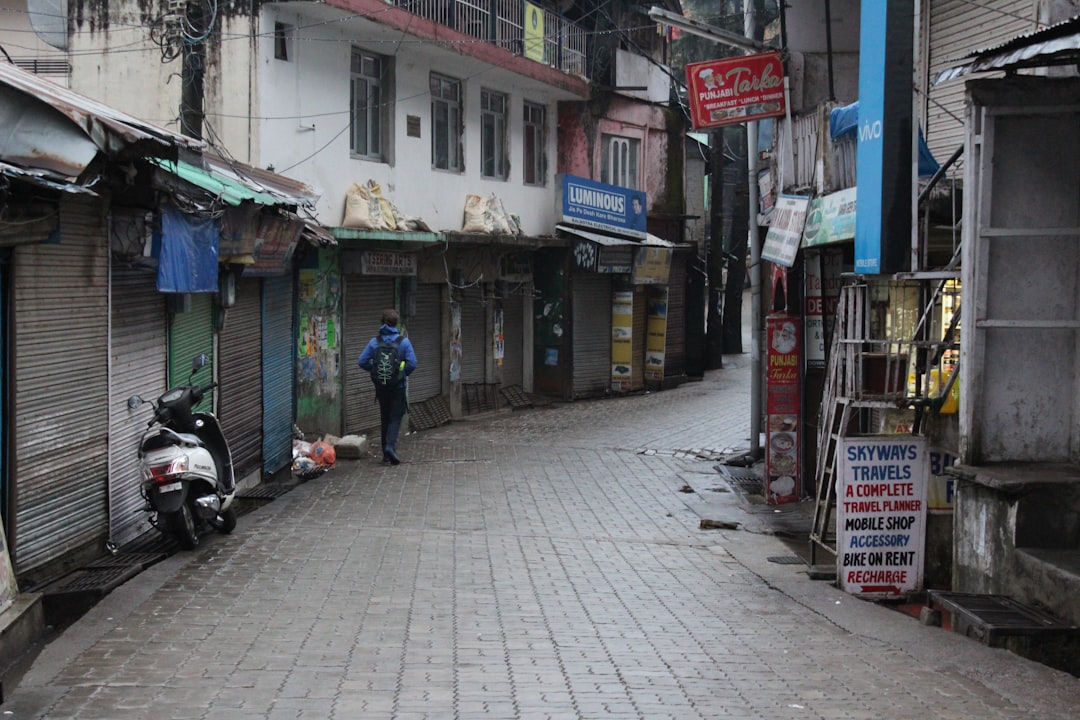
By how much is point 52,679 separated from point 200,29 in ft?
38.3

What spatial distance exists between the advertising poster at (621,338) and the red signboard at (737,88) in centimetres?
1170

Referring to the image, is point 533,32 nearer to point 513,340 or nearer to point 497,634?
point 513,340

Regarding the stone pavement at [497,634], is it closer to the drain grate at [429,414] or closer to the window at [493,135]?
the drain grate at [429,414]

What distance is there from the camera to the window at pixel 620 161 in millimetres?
26203

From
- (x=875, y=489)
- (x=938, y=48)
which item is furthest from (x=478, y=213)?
(x=875, y=489)

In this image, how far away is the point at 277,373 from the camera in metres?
14.3

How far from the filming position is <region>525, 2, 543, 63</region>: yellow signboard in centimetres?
2203

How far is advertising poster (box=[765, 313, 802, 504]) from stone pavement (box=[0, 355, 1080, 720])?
1.39 m

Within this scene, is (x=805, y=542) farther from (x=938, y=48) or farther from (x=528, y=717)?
(x=528, y=717)

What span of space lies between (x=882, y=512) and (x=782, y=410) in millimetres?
4895

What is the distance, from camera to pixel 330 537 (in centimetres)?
1005

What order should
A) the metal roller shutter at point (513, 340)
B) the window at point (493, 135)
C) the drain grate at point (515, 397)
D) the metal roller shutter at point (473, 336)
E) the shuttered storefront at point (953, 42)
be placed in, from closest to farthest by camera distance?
the shuttered storefront at point (953, 42), the window at point (493, 135), the metal roller shutter at point (473, 336), the drain grate at point (515, 397), the metal roller shutter at point (513, 340)

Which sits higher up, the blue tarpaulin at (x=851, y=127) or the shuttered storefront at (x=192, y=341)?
the blue tarpaulin at (x=851, y=127)

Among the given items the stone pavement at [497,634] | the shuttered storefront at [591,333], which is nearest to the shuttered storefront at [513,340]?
the shuttered storefront at [591,333]
